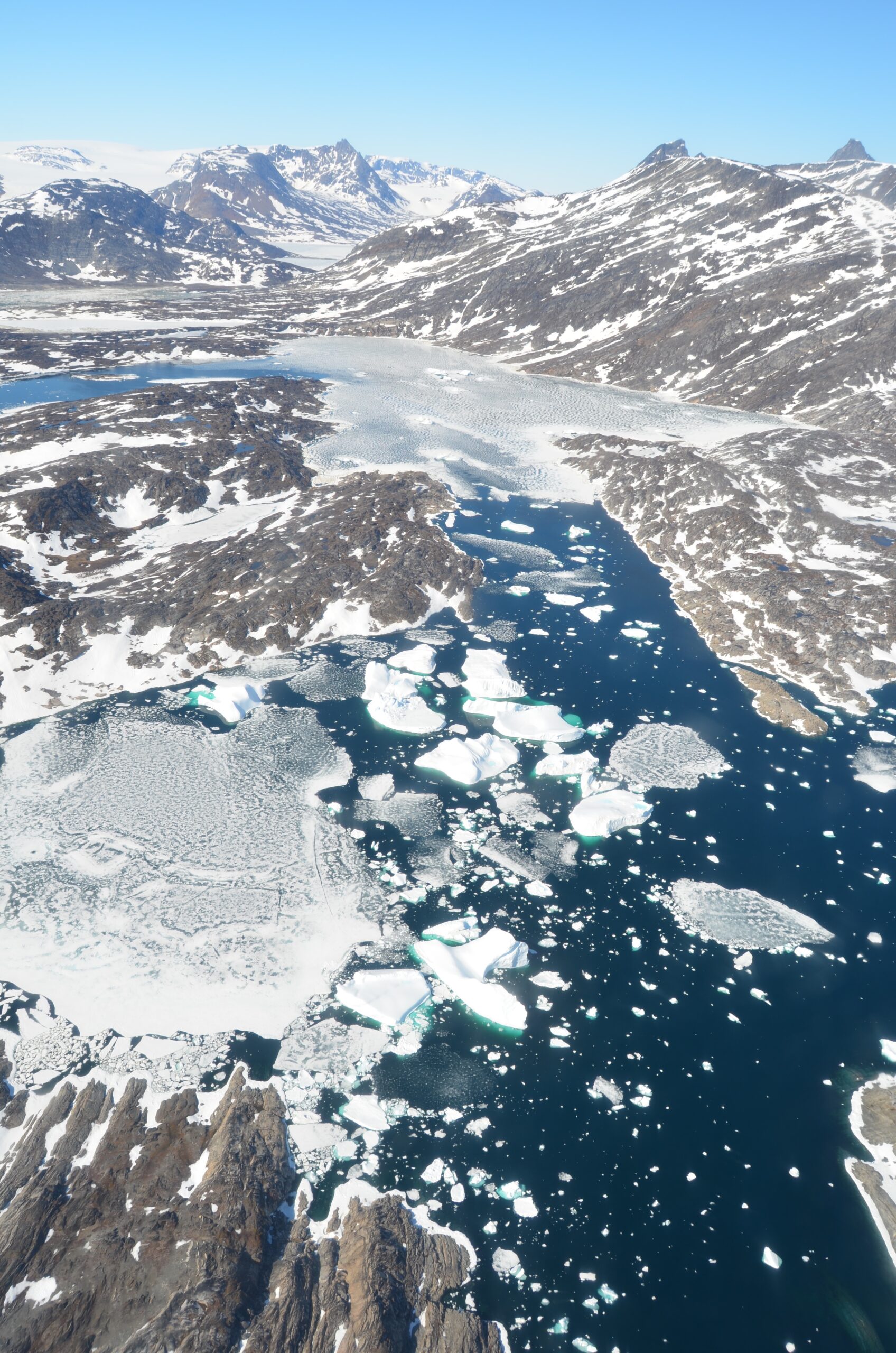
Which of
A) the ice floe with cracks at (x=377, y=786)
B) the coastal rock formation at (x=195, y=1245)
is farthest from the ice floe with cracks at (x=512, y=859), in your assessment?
the coastal rock formation at (x=195, y=1245)

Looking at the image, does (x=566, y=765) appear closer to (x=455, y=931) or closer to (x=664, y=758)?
(x=664, y=758)

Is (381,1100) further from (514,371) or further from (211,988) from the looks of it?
(514,371)

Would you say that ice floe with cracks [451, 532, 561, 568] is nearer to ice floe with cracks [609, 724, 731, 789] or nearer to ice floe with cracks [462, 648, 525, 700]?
ice floe with cracks [462, 648, 525, 700]

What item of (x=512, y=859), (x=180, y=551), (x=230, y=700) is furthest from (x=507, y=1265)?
(x=180, y=551)

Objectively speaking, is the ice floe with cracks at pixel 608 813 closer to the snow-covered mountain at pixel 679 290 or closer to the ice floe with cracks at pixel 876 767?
the ice floe with cracks at pixel 876 767

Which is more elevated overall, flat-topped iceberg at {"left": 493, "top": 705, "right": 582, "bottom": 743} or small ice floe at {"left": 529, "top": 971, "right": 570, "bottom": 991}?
flat-topped iceberg at {"left": 493, "top": 705, "right": 582, "bottom": 743}

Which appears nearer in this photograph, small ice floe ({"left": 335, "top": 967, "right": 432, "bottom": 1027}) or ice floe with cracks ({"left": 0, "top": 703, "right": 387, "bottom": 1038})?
small ice floe ({"left": 335, "top": 967, "right": 432, "bottom": 1027})

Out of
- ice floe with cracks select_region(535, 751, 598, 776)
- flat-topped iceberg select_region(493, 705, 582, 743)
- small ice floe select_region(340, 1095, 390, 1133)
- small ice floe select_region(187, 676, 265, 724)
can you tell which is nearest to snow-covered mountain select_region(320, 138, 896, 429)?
flat-topped iceberg select_region(493, 705, 582, 743)

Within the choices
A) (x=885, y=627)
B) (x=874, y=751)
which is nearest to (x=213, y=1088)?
(x=874, y=751)
